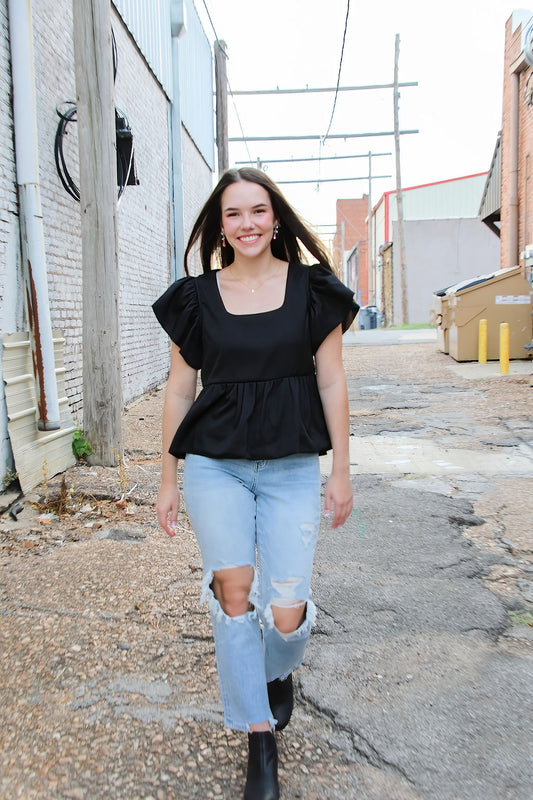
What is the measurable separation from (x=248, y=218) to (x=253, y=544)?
1.02 metres

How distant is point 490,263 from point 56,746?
3782cm

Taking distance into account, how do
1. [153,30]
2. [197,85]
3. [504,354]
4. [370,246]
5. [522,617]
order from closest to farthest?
[522,617] → [153,30] → [504,354] → [197,85] → [370,246]

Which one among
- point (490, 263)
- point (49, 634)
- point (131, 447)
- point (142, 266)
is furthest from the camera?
point (490, 263)

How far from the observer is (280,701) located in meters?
2.31

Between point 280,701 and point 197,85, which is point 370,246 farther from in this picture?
point 280,701

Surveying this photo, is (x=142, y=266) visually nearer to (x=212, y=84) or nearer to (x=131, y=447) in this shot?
(x=131, y=447)

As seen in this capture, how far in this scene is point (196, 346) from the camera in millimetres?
2281

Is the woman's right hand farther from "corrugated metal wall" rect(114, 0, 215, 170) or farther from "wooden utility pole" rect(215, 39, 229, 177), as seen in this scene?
"wooden utility pole" rect(215, 39, 229, 177)

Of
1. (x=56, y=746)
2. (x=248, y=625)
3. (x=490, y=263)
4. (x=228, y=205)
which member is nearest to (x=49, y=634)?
(x=56, y=746)

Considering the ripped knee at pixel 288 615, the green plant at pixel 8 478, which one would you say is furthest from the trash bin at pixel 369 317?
the ripped knee at pixel 288 615

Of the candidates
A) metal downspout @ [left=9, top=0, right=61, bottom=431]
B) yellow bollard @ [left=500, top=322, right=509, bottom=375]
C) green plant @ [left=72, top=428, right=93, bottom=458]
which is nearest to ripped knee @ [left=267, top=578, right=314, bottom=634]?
metal downspout @ [left=9, top=0, right=61, bottom=431]

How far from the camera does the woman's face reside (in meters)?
2.30

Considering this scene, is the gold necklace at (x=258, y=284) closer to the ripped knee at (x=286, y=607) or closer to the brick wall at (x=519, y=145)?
the ripped knee at (x=286, y=607)

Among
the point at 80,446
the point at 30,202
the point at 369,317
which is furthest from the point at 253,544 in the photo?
the point at 369,317
